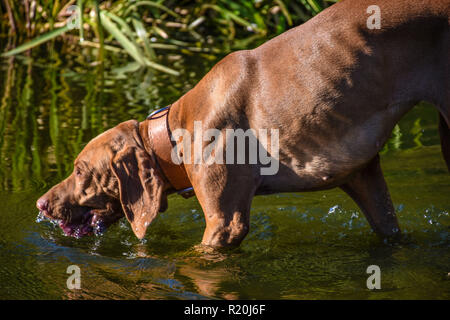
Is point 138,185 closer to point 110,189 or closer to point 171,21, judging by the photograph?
point 110,189

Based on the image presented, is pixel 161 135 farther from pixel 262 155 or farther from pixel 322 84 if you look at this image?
pixel 322 84

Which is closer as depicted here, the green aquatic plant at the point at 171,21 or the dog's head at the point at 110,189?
the dog's head at the point at 110,189

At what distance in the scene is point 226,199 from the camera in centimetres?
372

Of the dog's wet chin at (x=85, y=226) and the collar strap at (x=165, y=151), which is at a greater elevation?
the collar strap at (x=165, y=151)

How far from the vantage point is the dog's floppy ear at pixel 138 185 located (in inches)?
153

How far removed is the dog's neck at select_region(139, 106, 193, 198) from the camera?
12.8 feet

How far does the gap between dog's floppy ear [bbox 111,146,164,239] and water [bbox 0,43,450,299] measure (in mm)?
284

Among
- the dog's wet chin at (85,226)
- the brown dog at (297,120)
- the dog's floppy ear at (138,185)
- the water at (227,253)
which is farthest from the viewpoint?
the dog's wet chin at (85,226)

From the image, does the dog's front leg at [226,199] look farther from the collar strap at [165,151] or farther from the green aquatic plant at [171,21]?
the green aquatic plant at [171,21]

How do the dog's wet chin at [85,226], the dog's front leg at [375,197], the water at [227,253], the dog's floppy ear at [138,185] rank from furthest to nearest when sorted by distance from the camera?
the dog's wet chin at [85,226]
the dog's front leg at [375,197]
the dog's floppy ear at [138,185]
the water at [227,253]

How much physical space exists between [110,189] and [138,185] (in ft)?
0.72

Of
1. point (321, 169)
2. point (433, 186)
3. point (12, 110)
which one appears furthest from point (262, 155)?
point (12, 110)

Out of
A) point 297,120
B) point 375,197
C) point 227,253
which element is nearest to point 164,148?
point 227,253

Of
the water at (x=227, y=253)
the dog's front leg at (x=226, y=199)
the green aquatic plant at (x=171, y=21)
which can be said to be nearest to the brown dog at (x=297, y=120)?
the dog's front leg at (x=226, y=199)
